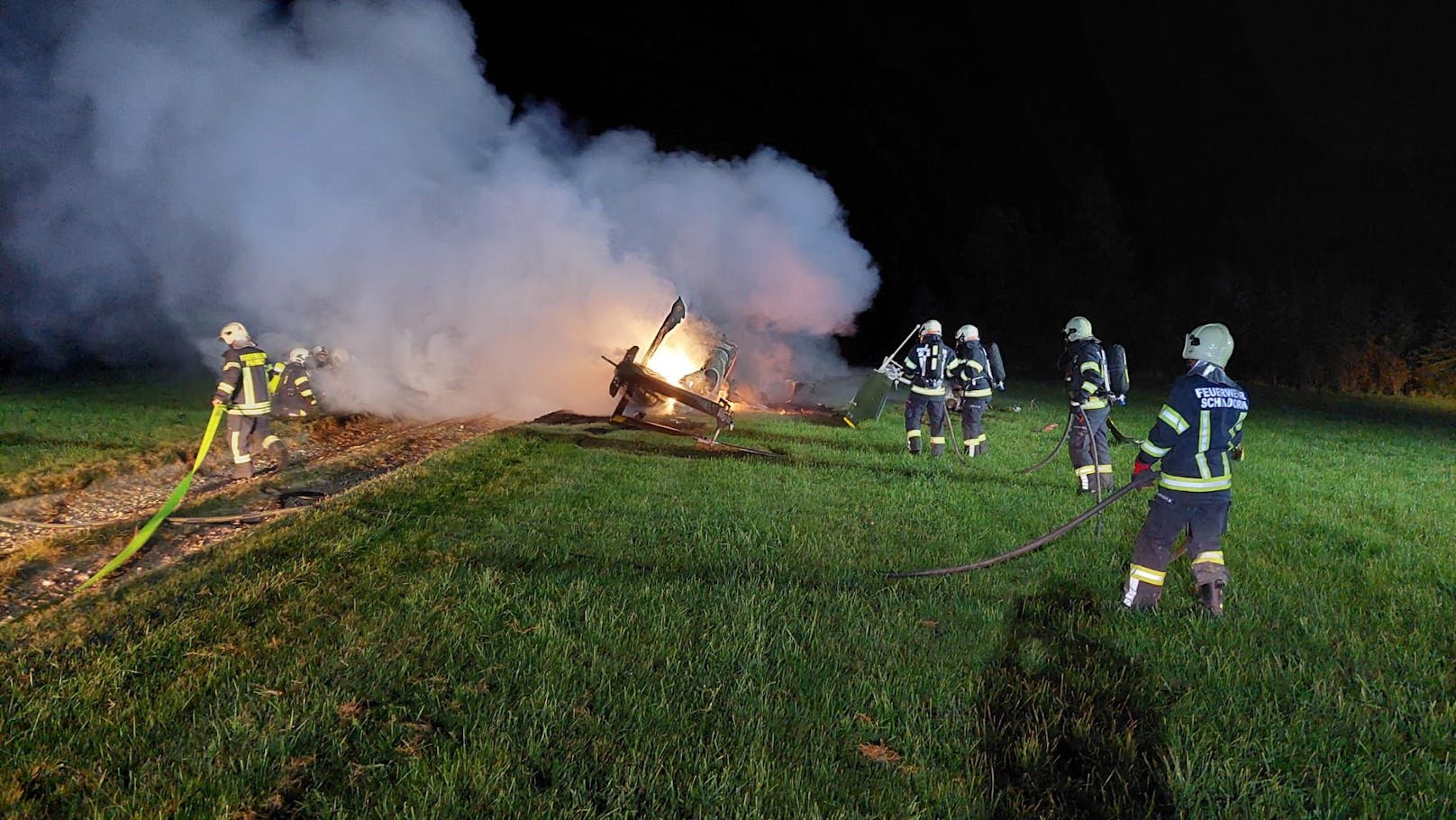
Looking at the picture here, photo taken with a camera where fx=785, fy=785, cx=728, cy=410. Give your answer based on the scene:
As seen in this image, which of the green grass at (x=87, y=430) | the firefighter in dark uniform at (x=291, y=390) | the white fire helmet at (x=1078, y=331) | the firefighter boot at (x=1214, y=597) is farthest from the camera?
the firefighter in dark uniform at (x=291, y=390)

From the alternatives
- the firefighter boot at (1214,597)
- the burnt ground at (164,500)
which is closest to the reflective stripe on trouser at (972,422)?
the firefighter boot at (1214,597)

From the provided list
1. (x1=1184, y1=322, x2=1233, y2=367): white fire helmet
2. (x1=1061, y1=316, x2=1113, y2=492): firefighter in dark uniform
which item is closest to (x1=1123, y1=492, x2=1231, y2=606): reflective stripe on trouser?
(x1=1184, y1=322, x2=1233, y2=367): white fire helmet

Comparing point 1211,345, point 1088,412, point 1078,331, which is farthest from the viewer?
point 1078,331

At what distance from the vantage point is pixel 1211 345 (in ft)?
19.3

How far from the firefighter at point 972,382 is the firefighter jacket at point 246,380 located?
389 inches

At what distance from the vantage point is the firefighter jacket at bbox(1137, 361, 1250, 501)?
18.3 ft

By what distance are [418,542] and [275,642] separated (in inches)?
88.2

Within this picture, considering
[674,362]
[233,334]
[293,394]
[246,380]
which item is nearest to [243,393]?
[246,380]

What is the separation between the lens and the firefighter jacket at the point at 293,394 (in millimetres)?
Answer: 11367

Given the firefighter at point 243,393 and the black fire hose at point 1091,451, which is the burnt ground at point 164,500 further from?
the black fire hose at point 1091,451

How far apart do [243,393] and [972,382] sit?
34.0 feet

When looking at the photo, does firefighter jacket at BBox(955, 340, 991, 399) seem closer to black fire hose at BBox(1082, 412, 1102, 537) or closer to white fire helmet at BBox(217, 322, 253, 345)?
black fire hose at BBox(1082, 412, 1102, 537)

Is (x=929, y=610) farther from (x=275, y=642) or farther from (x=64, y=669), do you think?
(x=64, y=669)

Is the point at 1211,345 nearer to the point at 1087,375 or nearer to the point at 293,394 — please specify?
the point at 1087,375
